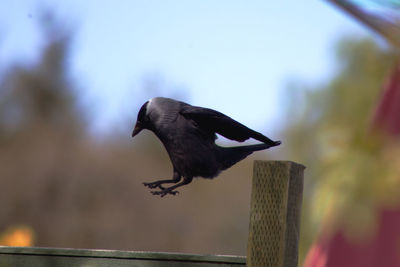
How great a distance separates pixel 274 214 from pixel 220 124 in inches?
24.7

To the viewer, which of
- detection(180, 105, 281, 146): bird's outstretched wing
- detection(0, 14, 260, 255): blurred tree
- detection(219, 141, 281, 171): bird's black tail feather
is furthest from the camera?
detection(0, 14, 260, 255): blurred tree

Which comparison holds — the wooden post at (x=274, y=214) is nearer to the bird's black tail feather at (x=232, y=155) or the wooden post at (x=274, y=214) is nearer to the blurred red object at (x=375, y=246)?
the bird's black tail feather at (x=232, y=155)

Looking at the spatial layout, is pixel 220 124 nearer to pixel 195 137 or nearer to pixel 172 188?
pixel 195 137

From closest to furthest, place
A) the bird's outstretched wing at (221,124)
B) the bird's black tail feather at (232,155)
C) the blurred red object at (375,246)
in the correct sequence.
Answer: the blurred red object at (375,246) → the bird's outstretched wing at (221,124) → the bird's black tail feather at (232,155)

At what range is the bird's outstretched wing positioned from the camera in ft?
7.87

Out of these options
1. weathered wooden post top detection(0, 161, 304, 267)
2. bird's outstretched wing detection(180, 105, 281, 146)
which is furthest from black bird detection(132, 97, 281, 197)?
weathered wooden post top detection(0, 161, 304, 267)

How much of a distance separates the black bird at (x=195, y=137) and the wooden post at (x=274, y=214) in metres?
0.48

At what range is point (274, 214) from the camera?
188 centimetres

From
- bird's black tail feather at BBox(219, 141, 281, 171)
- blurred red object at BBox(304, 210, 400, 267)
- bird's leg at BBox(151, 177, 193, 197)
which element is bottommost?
blurred red object at BBox(304, 210, 400, 267)

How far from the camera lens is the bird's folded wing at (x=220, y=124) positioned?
240 centimetres

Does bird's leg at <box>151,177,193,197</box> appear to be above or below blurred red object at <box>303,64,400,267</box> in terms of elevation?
above

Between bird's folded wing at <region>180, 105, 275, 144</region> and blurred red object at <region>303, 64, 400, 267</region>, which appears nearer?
blurred red object at <region>303, 64, 400, 267</region>

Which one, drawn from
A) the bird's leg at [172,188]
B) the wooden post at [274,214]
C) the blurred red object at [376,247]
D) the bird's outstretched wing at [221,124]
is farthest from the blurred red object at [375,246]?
the bird's leg at [172,188]

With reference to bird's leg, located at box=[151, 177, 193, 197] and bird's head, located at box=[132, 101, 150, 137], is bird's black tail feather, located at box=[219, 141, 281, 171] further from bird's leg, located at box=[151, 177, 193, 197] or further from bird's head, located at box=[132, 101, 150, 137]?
bird's head, located at box=[132, 101, 150, 137]
